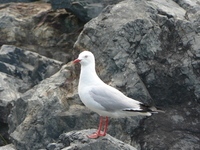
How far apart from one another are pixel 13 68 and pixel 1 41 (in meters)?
2.04

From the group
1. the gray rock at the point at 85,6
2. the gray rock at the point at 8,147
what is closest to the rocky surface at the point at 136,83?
the gray rock at the point at 8,147

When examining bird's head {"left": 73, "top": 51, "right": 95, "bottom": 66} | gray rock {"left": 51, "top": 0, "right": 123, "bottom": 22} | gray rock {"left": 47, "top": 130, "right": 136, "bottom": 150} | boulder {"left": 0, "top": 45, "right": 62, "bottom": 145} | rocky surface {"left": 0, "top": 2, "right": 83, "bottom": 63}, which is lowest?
boulder {"left": 0, "top": 45, "right": 62, "bottom": 145}

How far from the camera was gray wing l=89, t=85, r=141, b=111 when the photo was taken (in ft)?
25.4

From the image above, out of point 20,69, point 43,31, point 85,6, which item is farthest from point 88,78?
point 43,31

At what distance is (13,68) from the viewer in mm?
12078

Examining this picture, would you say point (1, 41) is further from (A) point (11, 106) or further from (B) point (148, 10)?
(B) point (148, 10)

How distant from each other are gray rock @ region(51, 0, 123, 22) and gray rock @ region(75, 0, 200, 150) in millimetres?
2155

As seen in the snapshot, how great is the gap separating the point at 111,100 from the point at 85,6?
17.7ft

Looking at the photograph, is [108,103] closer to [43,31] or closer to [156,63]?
[156,63]

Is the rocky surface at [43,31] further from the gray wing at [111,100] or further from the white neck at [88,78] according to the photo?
the gray wing at [111,100]

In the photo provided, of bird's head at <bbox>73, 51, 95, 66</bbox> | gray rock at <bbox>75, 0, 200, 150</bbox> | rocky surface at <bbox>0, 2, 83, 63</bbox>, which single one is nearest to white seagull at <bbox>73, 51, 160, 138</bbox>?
bird's head at <bbox>73, 51, 95, 66</bbox>

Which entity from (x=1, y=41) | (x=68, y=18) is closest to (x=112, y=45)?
(x=68, y=18)

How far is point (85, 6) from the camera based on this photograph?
12.6 metres

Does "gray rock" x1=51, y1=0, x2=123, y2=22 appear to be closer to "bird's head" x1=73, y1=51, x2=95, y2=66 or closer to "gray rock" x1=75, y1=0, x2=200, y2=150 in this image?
"gray rock" x1=75, y1=0, x2=200, y2=150
